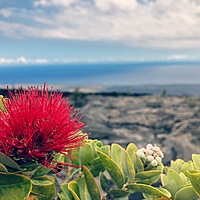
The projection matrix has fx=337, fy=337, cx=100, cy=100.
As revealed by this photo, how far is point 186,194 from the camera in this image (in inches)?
23.3

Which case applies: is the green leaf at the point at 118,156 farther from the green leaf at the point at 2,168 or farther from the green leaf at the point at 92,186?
the green leaf at the point at 2,168

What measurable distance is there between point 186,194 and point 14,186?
0.99 ft

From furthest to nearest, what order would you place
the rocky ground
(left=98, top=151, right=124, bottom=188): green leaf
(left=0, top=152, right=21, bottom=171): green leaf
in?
the rocky ground
(left=98, top=151, right=124, bottom=188): green leaf
(left=0, top=152, right=21, bottom=171): green leaf

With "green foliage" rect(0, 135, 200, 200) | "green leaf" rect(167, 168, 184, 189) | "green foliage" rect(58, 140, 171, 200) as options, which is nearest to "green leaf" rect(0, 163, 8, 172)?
"green foliage" rect(0, 135, 200, 200)

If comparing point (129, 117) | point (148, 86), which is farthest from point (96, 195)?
point (148, 86)

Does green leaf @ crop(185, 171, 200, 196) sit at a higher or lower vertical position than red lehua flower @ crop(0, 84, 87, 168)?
lower

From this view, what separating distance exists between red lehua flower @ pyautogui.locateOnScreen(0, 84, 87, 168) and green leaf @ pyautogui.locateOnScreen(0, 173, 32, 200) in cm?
3

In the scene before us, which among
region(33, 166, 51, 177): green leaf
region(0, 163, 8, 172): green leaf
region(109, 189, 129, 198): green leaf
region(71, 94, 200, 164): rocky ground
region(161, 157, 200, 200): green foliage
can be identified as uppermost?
region(0, 163, 8, 172): green leaf

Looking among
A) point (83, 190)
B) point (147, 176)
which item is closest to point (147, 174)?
point (147, 176)

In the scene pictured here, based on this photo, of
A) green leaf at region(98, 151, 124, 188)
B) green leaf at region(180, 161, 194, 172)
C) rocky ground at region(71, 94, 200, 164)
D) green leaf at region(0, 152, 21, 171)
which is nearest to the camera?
green leaf at region(0, 152, 21, 171)

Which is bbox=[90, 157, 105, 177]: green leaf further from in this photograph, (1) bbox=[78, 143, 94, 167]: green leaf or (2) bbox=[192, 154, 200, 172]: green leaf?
(2) bbox=[192, 154, 200, 172]: green leaf

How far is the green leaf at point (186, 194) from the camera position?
59 centimetres

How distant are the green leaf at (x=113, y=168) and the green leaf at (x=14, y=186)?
0.45 ft

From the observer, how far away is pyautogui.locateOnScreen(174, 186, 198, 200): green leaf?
0.59 m
